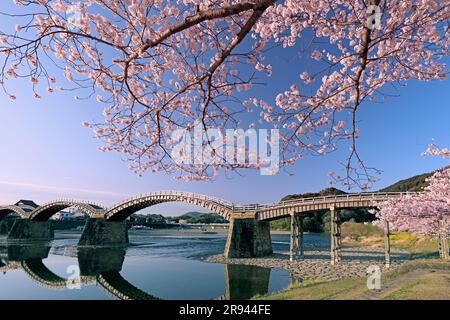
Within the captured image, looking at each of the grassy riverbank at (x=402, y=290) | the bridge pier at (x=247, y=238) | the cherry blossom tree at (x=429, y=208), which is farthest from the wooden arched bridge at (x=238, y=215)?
the grassy riverbank at (x=402, y=290)

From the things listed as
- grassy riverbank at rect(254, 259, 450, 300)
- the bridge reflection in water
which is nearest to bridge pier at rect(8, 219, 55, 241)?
the bridge reflection in water

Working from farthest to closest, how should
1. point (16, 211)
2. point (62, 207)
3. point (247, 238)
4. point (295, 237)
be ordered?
point (16, 211) → point (62, 207) → point (247, 238) → point (295, 237)

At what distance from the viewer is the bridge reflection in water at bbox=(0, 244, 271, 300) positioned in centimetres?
1964

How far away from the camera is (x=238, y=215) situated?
37.2 metres

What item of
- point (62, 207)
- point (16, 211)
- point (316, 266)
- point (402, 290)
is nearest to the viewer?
point (402, 290)

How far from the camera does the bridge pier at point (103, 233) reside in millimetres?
50219

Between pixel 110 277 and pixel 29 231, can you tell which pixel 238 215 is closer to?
pixel 110 277

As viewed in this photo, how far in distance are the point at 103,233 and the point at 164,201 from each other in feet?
36.2

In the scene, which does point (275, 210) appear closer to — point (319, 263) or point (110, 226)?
point (319, 263)

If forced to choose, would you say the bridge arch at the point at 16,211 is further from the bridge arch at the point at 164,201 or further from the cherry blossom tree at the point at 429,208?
the cherry blossom tree at the point at 429,208

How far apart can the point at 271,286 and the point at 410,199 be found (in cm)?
961

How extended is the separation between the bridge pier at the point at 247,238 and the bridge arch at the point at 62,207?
27.5m

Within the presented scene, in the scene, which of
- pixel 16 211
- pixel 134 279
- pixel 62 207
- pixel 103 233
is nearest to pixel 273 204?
pixel 134 279

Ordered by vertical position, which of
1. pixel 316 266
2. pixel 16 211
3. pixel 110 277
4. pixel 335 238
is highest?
pixel 16 211
